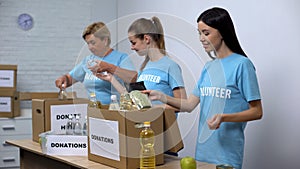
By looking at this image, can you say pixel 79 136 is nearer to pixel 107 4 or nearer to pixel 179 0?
pixel 179 0

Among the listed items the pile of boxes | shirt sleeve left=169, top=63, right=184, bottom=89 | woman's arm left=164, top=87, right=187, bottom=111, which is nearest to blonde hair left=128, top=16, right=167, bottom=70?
shirt sleeve left=169, top=63, right=184, bottom=89

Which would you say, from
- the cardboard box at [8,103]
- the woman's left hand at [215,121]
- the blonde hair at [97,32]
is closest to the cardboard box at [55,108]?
the blonde hair at [97,32]

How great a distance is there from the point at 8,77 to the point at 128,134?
2.70 m

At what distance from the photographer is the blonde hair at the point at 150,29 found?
2572 millimetres

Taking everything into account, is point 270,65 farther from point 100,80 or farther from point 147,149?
point 147,149

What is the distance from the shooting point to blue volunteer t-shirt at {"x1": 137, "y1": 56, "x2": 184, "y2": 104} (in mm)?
2568

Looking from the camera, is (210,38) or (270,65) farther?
(270,65)

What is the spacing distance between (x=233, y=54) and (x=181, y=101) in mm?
378

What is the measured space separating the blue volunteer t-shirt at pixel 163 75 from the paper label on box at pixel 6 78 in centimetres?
208

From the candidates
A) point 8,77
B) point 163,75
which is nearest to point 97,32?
point 163,75

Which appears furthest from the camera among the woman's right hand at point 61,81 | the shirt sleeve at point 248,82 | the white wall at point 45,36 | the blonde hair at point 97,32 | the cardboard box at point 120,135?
the white wall at point 45,36

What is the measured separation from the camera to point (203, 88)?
2402 millimetres

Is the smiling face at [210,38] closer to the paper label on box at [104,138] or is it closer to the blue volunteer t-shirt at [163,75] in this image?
the blue volunteer t-shirt at [163,75]

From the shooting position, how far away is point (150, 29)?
8.50 feet
